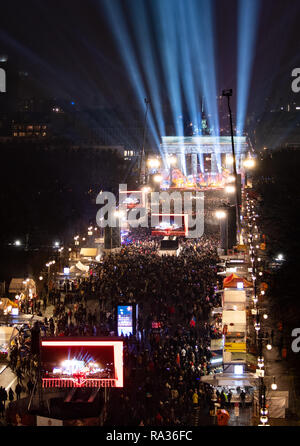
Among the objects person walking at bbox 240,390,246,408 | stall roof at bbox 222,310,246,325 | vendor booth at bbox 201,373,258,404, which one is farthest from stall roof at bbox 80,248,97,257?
person walking at bbox 240,390,246,408

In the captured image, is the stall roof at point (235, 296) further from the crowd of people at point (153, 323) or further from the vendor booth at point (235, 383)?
the vendor booth at point (235, 383)

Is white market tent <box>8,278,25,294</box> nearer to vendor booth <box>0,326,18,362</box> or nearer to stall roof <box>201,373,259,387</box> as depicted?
vendor booth <box>0,326,18,362</box>

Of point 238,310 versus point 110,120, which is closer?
point 238,310

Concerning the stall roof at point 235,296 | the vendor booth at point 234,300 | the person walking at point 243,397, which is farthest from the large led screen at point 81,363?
the stall roof at point 235,296

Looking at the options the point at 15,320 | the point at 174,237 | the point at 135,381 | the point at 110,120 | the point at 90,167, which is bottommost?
the point at 135,381

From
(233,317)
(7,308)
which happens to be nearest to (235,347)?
(233,317)

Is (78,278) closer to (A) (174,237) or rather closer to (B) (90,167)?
(A) (174,237)

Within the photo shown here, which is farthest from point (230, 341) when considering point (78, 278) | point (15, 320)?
point (78, 278)
